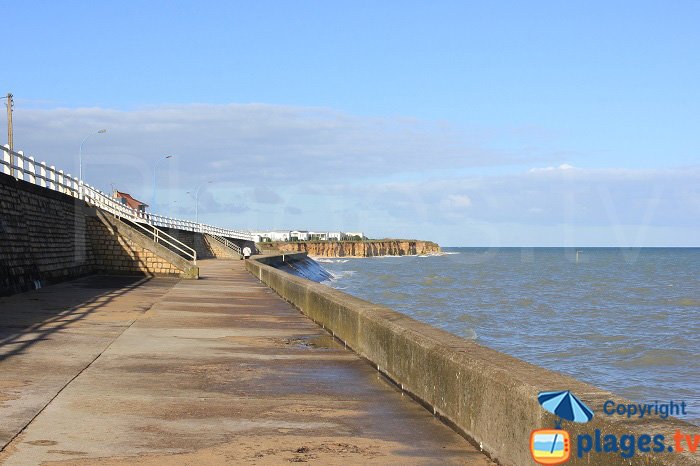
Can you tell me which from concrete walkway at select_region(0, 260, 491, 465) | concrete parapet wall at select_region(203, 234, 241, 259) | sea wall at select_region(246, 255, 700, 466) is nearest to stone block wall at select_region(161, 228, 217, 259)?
concrete parapet wall at select_region(203, 234, 241, 259)

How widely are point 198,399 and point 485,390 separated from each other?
3.13 metres

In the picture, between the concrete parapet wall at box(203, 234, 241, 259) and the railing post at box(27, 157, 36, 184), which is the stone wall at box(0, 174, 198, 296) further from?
the concrete parapet wall at box(203, 234, 241, 259)

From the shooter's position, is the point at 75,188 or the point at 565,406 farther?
the point at 75,188

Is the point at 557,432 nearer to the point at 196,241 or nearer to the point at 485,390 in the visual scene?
the point at 485,390

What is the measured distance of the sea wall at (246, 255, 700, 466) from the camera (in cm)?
427

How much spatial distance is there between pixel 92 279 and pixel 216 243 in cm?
→ 3689

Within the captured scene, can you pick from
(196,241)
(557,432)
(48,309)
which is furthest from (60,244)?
(196,241)

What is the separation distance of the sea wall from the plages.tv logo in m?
0.05

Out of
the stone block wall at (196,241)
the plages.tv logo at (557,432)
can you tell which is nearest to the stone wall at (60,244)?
the plages.tv logo at (557,432)

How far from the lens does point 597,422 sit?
14.3 ft

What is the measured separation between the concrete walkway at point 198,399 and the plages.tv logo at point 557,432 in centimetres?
111

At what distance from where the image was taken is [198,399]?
792 centimetres

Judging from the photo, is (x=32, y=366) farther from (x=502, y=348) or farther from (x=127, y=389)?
(x=502, y=348)

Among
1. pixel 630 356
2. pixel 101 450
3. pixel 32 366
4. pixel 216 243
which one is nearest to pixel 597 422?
pixel 101 450
